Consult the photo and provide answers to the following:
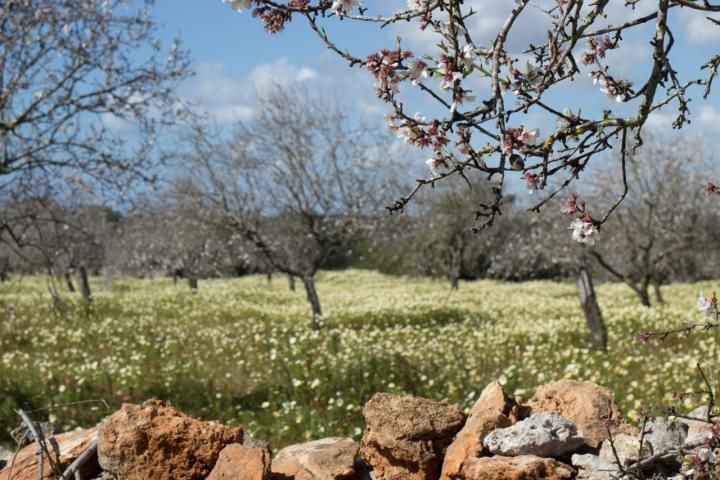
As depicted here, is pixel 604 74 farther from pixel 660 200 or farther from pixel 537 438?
pixel 660 200

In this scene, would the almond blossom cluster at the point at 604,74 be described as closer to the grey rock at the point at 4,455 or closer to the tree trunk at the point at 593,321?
the grey rock at the point at 4,455

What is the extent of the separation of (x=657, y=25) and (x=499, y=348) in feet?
33.4

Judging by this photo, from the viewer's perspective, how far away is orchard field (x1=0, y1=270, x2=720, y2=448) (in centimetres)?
944

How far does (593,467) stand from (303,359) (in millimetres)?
7489

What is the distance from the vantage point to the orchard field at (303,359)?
9438 millimetres

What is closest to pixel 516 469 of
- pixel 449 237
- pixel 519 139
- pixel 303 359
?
pixel 519 139

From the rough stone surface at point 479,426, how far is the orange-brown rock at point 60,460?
84.1 inches

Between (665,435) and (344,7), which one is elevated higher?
(344,7)

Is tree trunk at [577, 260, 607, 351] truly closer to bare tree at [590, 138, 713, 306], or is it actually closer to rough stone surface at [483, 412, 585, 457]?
rough stone surface at [483, 412, 585, 457]

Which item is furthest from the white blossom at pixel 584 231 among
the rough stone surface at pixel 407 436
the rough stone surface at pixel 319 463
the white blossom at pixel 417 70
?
the rough stone surface at pixel 319 463

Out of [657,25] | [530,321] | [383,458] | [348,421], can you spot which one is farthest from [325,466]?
[530,321]

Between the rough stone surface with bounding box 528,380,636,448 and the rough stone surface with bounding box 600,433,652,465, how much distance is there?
0.66ft

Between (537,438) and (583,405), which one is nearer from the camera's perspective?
(537,438)

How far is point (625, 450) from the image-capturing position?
3.91m
